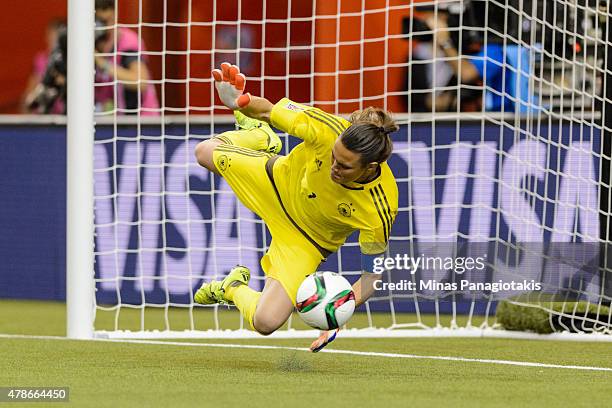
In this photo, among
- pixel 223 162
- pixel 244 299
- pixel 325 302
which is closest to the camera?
pixel 325 302

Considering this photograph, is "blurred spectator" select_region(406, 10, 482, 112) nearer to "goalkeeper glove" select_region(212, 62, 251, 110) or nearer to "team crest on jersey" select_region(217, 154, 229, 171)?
"team crest on jersey" select_region(217, 154, 229, 171)

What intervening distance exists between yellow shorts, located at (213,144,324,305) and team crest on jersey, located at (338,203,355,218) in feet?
1.46

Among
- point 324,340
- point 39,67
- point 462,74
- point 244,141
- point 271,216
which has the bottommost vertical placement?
point 324,340

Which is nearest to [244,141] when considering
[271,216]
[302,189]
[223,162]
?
Answer: [223,162]

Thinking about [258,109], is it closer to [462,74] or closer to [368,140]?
[368,140]

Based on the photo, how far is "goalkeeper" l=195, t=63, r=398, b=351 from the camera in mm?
6910

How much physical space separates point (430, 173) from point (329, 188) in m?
3.90

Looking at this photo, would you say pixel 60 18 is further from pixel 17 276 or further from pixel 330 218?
pixel 330 218

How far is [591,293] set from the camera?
31.5 ft

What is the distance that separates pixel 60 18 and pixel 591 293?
9.86 m

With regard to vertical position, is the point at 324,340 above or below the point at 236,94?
below
